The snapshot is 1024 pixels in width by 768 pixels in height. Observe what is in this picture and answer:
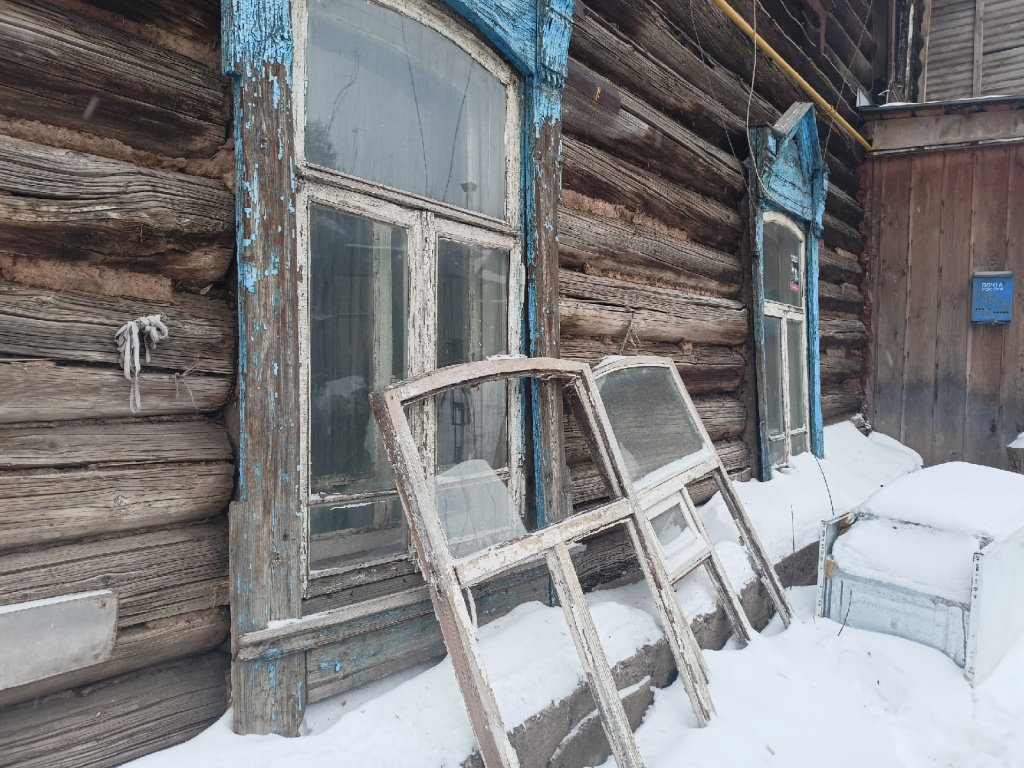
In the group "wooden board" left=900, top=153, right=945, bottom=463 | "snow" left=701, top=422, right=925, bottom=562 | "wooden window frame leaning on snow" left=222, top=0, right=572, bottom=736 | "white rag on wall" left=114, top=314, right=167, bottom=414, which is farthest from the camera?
"wooden board" left=900, top=153, right=945, bottom=463

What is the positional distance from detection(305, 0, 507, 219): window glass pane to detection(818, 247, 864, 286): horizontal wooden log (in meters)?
4.54

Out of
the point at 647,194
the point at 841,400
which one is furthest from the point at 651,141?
the point at 841,400

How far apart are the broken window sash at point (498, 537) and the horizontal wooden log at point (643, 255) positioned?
77 cm

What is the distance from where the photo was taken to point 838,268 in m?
6.47

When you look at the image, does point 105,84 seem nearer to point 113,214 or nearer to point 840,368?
point 113,214

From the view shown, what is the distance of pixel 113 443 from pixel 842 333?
659 centimetres

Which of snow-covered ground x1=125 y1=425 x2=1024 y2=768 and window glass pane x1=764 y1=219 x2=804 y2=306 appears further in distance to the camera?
window glass pane x1=764 y1=219 x2=804 y2=306

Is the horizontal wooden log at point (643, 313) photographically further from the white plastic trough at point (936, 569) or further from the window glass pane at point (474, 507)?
the white plastic trough at point (936, 569)

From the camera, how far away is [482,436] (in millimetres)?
2578

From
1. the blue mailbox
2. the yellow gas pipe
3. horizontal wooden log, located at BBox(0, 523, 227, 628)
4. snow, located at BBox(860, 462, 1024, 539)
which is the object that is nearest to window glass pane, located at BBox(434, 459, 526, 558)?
horizontal wooden log, located at BBox(0, 523, 227, 628)

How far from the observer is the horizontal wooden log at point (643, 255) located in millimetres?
3078

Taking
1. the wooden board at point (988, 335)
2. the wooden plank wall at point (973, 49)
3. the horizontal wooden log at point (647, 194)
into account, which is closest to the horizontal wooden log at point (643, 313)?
the horizontal wooden log at point (647, 194)

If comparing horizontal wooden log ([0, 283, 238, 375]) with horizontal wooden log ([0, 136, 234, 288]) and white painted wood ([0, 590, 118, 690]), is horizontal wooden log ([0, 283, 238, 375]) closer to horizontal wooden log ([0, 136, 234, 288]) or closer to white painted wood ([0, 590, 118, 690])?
horizontal wooden log ([0, 136, 234, 288])

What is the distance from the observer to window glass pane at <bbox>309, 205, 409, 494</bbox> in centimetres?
204
